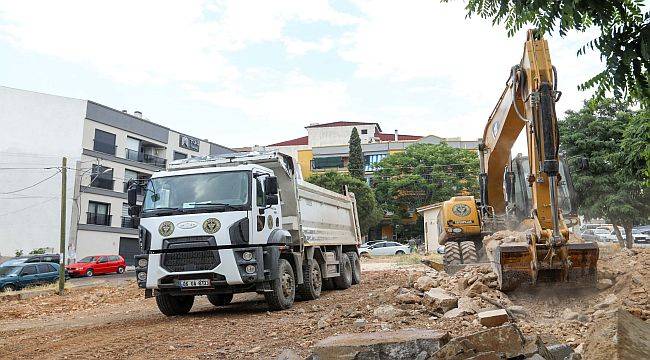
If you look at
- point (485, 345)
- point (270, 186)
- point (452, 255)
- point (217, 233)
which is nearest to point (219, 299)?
point (217, 233)

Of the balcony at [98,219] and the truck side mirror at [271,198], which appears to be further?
the balcony at [98,219]

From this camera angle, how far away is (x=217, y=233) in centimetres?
976

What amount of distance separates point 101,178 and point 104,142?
256 cm

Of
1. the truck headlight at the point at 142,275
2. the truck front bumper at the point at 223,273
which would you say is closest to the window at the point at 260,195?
the truck front bumper at the point at 223,273

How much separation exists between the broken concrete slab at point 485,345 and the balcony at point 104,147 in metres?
38.3

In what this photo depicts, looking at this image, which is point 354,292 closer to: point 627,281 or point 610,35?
point 627,281

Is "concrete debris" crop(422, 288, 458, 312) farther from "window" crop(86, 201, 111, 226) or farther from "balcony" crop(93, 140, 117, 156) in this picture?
"balcony" crop(93, 140, 117, 156)

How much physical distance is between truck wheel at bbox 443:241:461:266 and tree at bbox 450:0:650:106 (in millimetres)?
9783

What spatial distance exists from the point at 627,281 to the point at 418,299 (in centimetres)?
306

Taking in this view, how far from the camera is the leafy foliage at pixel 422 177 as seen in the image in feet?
169

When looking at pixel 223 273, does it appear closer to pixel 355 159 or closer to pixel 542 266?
pixel 542 266

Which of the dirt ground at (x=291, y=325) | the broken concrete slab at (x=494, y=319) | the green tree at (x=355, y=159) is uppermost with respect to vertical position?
the green tree at (x=355, y=159)

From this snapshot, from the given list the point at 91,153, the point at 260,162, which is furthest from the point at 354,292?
the point at 91,153

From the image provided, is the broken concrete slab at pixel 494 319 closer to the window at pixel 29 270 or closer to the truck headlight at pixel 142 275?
the truck headlight at pixel 142 275
